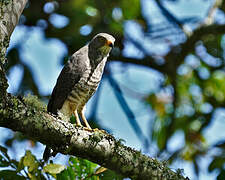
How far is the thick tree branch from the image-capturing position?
Answer: 227 centimetres

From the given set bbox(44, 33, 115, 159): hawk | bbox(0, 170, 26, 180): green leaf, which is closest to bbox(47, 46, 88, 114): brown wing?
bbox(44, 33, 115, 159): hawk

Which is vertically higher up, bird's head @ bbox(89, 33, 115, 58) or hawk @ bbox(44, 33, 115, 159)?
bird's head @ bbox(89, 33, 115, 58)

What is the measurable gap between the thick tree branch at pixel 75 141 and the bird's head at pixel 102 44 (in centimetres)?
149

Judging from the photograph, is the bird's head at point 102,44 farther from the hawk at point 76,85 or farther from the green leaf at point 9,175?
the green leaf at point 9,175

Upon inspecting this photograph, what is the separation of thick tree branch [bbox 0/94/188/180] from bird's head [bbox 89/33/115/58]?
149 centimetres

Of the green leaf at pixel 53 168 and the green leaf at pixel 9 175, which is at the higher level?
the green leaf at pixel 9 175

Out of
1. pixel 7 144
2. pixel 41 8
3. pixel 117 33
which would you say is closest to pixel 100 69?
pixel 117 33

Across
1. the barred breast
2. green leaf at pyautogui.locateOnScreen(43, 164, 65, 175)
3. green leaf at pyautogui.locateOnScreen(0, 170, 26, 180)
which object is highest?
the barred breast

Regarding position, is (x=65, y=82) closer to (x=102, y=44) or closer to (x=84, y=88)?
(x=84, y=88)

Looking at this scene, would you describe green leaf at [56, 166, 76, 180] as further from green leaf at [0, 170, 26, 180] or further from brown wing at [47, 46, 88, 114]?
brown wing at [47, 46, 88, 114]

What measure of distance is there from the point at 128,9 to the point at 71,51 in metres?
0.77

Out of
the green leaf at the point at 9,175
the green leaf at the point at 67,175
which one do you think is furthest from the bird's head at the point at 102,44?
the green leaf at the point at 9,175

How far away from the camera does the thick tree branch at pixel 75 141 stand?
2271 mm

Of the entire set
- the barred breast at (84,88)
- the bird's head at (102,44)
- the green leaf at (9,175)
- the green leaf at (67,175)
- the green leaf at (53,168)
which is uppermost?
the bird's head at (102,44)
